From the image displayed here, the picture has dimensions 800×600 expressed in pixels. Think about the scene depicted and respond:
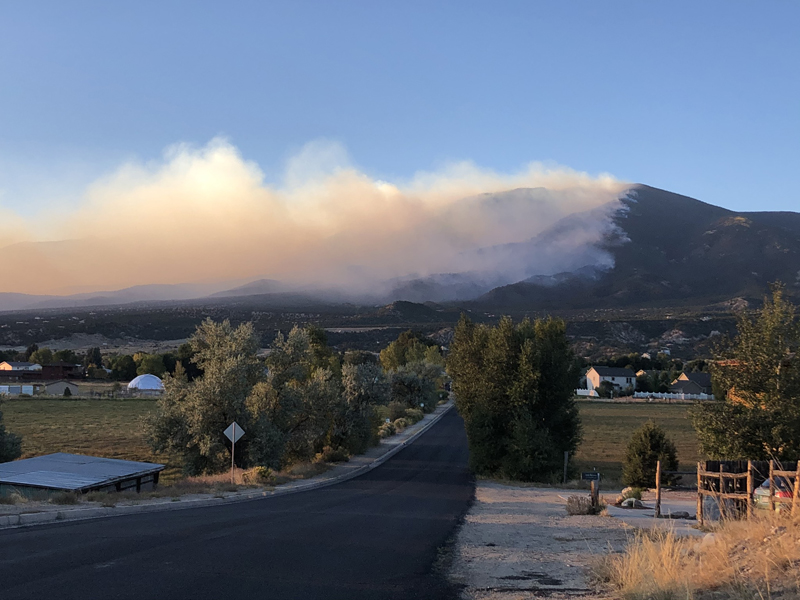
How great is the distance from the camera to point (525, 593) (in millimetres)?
9016

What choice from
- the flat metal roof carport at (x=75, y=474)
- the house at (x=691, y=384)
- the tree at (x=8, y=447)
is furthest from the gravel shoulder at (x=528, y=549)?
the house at (x=691, y=384)

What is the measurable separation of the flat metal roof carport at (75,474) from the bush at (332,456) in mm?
10646

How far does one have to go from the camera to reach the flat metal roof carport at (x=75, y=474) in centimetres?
2156

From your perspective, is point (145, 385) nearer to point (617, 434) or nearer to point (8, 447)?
point (8, 447)

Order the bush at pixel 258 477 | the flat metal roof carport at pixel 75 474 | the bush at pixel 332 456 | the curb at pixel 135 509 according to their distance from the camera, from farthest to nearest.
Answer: the bush at pixel 332 456, the bush at pixel 258 477, the flat metal roof carport at pixel 75 474, the curb at pixel 135 509

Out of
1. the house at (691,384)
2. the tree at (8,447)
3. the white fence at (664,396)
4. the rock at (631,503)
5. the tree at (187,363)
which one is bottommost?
the white fence at (664,396)

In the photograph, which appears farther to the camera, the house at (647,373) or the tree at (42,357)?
the tree at (42,357)

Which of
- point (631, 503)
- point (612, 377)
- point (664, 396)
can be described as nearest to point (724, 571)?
point (631, 503)

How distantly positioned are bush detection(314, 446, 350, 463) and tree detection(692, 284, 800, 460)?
2051 centimetres

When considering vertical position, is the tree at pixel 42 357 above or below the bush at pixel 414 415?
above

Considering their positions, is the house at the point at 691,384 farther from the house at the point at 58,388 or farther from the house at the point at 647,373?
the house at the point at 58,388

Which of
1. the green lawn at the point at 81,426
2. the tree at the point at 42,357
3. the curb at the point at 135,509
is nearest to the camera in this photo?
the curb at the point at 135,509

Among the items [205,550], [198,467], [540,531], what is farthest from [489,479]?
[205,550]

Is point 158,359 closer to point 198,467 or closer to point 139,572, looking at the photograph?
point 198,467
